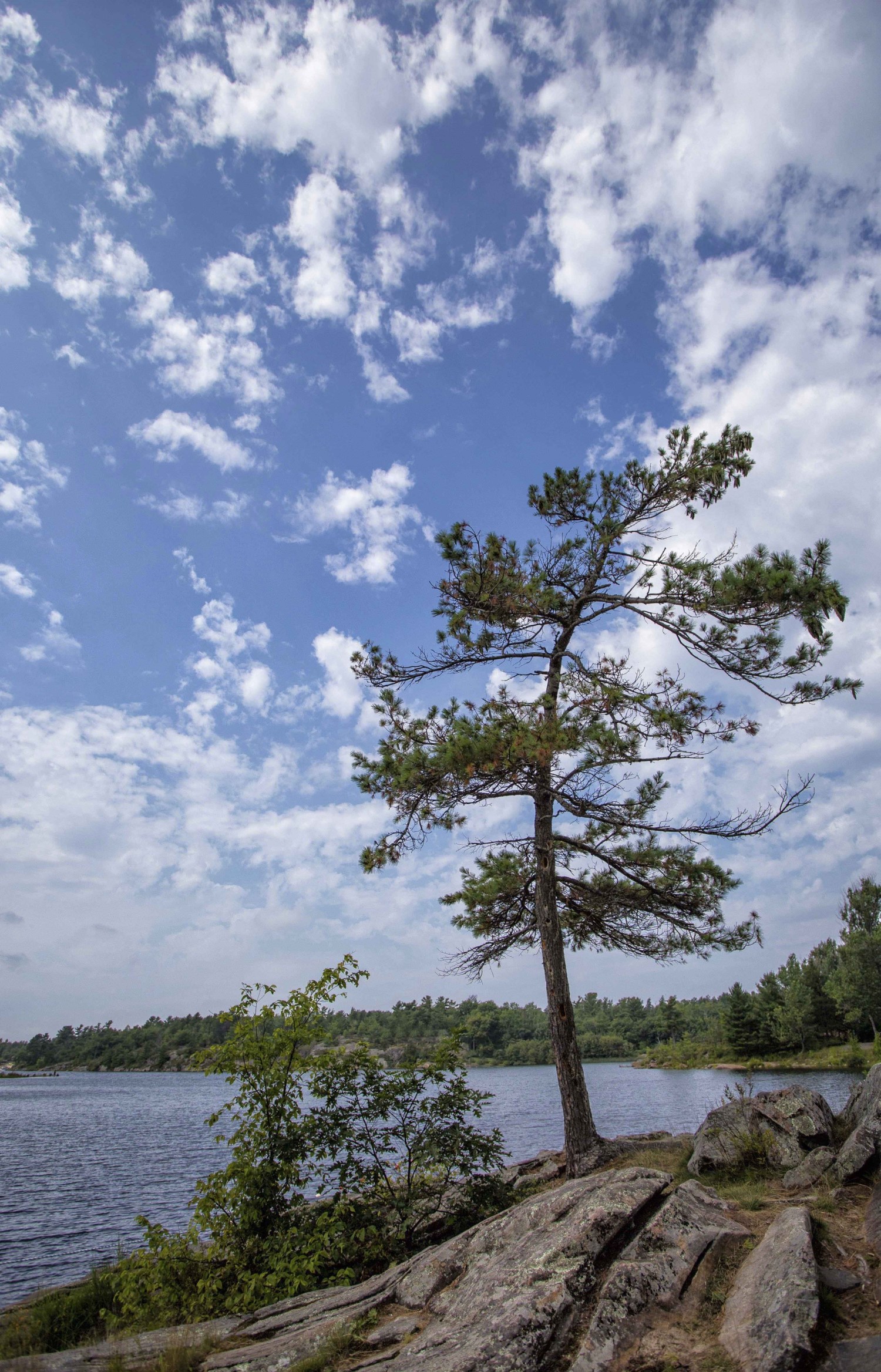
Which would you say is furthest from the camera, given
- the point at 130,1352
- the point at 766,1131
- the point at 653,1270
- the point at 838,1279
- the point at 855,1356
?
the point at 766,1131

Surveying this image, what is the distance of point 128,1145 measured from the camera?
107 feet

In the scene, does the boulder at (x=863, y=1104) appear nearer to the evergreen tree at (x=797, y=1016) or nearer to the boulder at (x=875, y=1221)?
the boulder at (x=875, y=1221)

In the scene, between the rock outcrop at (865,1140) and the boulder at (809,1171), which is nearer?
the rock outcrop at (865,1140)

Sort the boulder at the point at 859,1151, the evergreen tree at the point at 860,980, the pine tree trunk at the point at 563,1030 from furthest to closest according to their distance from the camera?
the evergreen tree at the point at 860,980
the pine tree trunk at the point at 563,1030
the boulder at the point at 859,1151

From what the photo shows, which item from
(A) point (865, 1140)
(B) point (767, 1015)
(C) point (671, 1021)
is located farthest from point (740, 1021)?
(A) point (865, 1140)

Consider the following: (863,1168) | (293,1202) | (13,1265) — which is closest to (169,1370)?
(293,1202)

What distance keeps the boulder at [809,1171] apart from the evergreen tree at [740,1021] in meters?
78.8

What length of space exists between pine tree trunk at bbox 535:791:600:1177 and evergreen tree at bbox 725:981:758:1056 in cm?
7599

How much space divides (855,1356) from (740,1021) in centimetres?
8523

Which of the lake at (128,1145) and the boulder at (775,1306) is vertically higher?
the boulder at (775,1306)

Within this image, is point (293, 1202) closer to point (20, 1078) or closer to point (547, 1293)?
point (547, 1293)

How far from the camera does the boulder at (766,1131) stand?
771cm

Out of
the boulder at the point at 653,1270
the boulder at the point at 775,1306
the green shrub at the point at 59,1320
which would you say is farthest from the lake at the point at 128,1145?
the boulder at the point at 775,1306

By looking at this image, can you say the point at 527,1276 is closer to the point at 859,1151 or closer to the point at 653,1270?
the point at 653,1270
